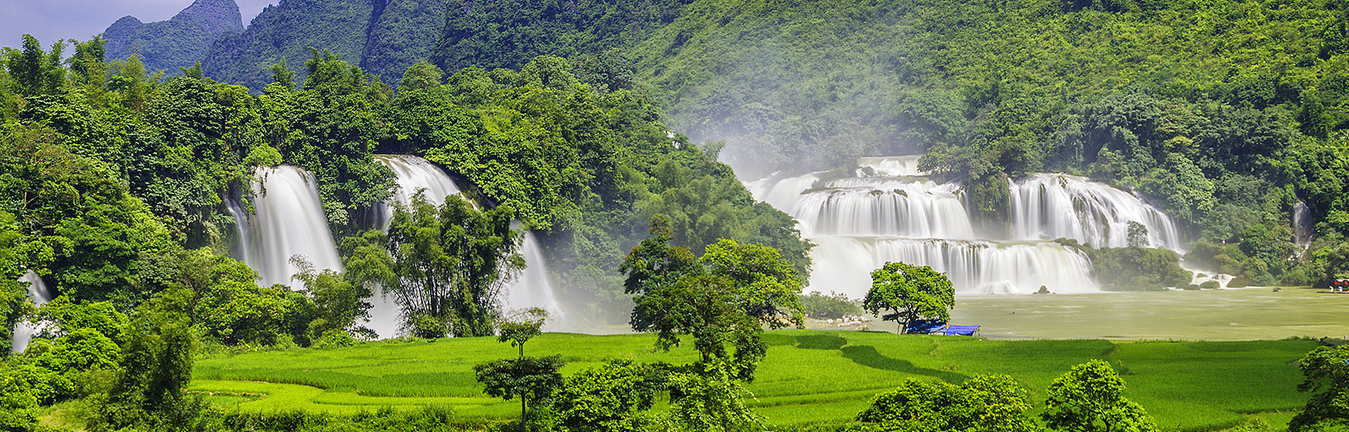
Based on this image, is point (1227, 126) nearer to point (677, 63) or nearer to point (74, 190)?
point (677, 63)

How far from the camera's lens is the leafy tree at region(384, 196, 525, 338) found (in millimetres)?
28938

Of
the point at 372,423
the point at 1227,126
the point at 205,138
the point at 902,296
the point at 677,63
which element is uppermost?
the point at 677,63

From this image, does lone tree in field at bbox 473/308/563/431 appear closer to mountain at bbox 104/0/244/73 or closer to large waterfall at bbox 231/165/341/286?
large waterfall at bbox 231/165/341/286

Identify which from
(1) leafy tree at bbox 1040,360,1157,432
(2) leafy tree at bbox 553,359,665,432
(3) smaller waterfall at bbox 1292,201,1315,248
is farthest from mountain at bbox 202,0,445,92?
(1) leafy tree at bbox 1040,360,1157,432

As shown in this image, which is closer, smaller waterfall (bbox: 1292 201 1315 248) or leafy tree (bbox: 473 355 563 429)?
leafy tree (bbox: 473 355 563 429)

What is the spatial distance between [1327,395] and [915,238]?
4115 cm

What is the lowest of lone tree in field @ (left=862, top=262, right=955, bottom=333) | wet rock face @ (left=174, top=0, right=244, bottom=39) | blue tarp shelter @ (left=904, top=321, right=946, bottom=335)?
blue tarp shelter @ (left=904, top=321, right=946, bottom=335)

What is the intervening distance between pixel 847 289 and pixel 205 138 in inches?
1195

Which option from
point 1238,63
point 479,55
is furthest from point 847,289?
point 479,55

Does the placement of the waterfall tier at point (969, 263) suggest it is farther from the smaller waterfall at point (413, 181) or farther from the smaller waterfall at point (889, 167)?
the smaller waterfall at point (889, 167)

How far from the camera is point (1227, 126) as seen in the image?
201 ft

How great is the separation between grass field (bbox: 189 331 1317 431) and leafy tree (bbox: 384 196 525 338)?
1859 millimetres

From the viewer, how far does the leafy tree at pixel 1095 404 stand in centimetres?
1210

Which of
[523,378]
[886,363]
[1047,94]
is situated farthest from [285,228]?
[1047,94]
